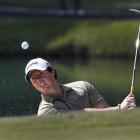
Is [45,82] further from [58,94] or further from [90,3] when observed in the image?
[90,3]

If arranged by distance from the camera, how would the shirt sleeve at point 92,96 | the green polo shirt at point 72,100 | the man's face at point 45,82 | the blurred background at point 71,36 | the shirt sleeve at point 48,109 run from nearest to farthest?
the shirt sleeve at point 48,109
the green polo shirt at point 72,100
the man's face at point 45,82
the shirt sleeve at point 92,96
the blurred background at point 71,36

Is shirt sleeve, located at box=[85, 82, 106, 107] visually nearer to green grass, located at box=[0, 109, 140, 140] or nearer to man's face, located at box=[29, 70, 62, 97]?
man's face, located at box=[29, 70, 62, 97]

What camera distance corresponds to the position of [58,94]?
805 centimetres

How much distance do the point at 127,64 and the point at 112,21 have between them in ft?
30.7

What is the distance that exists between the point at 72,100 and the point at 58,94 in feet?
0.56

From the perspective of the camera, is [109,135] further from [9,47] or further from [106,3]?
[106,3]

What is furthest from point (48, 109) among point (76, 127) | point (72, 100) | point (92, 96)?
point (76, 127)

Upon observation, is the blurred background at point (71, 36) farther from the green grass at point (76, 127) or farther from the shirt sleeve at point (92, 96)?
the green grass at point (76, 127)

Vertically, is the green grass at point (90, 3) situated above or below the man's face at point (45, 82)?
above

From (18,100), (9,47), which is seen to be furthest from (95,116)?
(9,47)

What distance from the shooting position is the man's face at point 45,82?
809cm

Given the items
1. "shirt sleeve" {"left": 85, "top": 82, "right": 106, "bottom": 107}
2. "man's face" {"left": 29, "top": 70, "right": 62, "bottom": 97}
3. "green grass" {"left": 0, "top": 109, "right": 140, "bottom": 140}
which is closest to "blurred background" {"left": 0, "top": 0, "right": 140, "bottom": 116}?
"shirt sleeve" {"left": 85, "top": 82, "right": 106, "bottom": 107}

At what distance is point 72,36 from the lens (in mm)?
36188

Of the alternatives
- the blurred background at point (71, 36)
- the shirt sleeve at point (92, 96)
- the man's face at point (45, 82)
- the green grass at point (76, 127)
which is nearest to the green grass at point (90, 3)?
the blurred background at point (71, 36)
